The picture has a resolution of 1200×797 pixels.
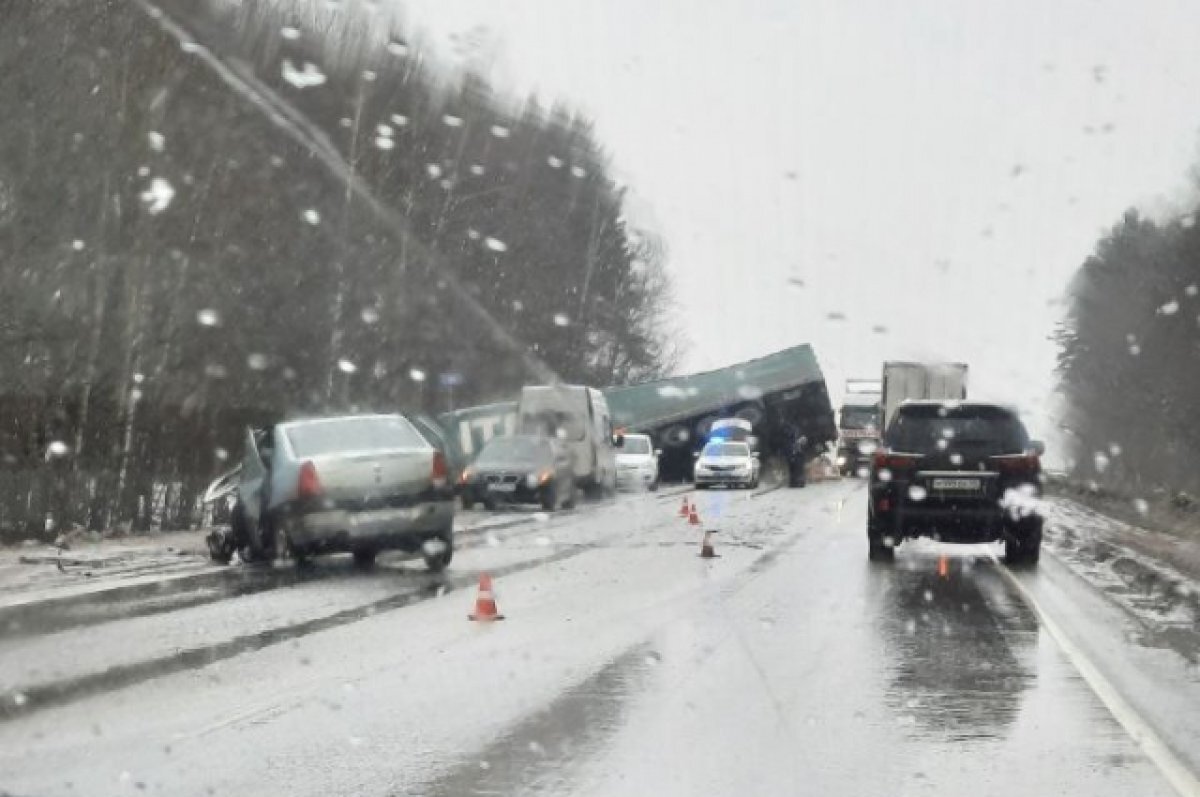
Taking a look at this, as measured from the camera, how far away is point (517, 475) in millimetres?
36312

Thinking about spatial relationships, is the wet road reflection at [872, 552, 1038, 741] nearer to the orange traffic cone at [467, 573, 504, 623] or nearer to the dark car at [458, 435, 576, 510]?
the orange traffic cone at [467, 573, 504, 623]

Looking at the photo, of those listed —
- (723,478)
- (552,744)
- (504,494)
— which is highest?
(723,478)

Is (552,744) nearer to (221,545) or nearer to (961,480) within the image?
(221,545)

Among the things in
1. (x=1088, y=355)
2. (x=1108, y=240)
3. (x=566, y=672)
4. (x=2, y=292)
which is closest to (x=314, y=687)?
(x=566, y=672)

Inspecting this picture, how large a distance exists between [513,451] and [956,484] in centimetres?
1757

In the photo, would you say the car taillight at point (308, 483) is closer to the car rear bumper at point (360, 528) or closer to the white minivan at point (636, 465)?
the car rear bumper at point (360, 528)

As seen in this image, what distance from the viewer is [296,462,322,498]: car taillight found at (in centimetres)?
1825

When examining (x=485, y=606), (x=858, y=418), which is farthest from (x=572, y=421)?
(x=485, y=606)

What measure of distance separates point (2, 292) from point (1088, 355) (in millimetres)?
78766

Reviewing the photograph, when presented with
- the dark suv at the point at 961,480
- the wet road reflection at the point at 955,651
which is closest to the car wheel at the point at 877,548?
the dark suv at the point at 961,480

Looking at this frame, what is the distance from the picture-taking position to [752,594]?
16.5 metres

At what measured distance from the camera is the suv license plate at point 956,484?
20.6 m

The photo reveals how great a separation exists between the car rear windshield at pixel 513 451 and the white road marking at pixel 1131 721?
2295cm

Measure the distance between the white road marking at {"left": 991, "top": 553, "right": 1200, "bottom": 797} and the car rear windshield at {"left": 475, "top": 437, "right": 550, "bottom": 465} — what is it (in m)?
23.0
